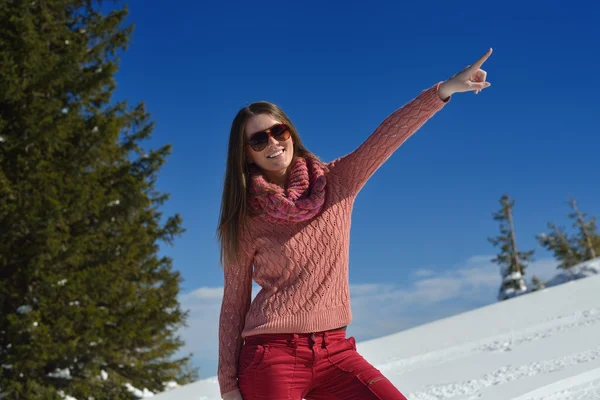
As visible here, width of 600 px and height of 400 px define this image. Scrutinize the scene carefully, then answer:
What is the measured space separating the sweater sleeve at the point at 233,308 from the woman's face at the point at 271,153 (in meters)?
0.38

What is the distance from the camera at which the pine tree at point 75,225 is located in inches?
410

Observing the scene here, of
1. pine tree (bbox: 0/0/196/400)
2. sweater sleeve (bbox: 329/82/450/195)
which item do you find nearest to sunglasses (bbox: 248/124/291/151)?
sweater sleeve (bbox: 329/82/450/195)

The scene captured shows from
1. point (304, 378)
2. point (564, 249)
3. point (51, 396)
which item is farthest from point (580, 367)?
point (564, 249)

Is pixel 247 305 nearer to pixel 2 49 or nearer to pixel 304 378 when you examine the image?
pixel 304 378

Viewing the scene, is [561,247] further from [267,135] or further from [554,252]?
[267,135]

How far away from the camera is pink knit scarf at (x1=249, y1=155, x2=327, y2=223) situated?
2230 millimetres

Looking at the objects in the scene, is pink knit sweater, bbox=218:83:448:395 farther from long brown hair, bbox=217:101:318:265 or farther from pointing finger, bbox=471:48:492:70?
pointing finger, bbox=471:48:492:70

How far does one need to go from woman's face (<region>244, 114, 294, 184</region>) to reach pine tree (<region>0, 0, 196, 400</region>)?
8.86m

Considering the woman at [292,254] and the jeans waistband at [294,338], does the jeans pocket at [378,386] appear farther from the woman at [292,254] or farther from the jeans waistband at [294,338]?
the jeans waistband at [294,338]

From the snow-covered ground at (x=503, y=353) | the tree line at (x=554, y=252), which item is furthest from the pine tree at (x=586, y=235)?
the snow-covered ground at (x=503, y=353)

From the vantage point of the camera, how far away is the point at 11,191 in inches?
415

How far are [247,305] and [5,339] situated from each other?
9900 millimetres

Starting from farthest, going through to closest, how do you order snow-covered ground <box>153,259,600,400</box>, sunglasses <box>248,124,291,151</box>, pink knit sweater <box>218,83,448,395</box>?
1. snow-covered ground <box>153,259,600,400</box>
2. sunglasses <box>248,124,291,151</box>
3. pink knit sweater <box>218,83,448,395</box>

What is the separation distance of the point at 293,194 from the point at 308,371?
0.68 meters
